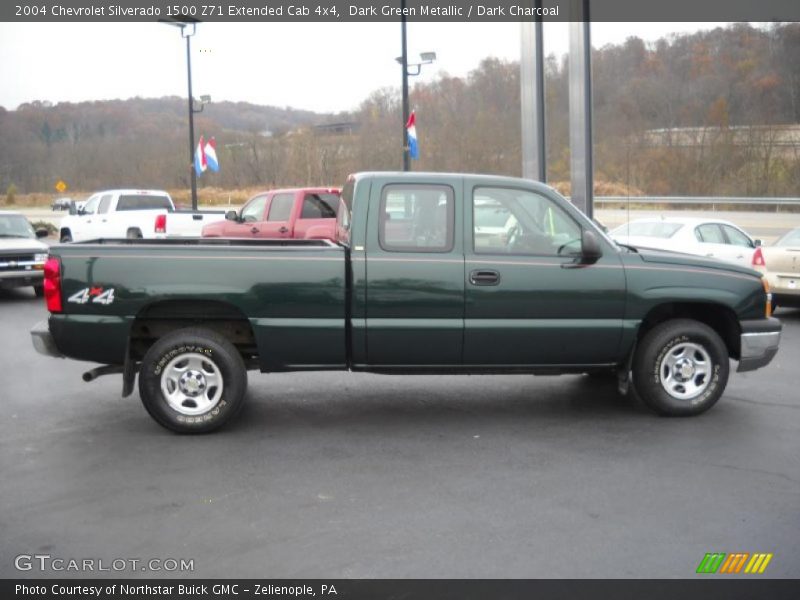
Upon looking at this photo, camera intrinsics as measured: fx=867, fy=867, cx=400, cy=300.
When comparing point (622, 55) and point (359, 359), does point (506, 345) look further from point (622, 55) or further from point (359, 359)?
point (622, 55)

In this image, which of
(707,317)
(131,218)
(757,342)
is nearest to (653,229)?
(707,317)

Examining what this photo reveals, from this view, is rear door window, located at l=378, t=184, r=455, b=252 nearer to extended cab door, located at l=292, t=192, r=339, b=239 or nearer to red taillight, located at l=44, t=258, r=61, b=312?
red taillight, located at l=44, t=258, r=61, b=312

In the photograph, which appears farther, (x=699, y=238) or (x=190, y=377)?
(x=699, y=238)

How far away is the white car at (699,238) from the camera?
13352 mm

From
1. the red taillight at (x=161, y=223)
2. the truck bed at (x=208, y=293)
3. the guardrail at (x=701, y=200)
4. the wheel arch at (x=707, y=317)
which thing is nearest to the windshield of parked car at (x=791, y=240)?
the wheel arch at (x=707, y=317)

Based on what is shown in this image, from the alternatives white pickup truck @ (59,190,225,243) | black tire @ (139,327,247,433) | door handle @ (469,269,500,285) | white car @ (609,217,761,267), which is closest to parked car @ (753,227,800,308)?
white car @ (609,217,761,267)

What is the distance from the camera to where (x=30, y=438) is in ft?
21.0

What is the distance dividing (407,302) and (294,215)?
10741mm

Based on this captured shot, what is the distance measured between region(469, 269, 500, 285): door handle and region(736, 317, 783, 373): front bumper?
6.84 ft

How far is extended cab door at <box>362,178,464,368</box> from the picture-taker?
6.41 meters

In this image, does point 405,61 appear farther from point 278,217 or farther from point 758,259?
point 758,259

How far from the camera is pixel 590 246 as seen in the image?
6.47m

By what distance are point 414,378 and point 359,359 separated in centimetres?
205
